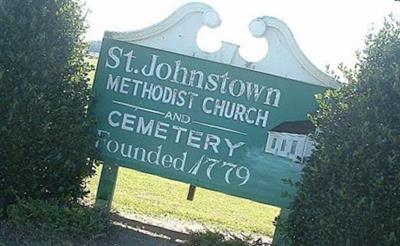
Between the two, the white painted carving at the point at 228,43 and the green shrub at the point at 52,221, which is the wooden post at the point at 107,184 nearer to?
the green shrub at the point at 52,221

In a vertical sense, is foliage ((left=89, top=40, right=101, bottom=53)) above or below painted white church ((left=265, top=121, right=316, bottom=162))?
above

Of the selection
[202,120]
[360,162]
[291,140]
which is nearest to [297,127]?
[291,140]

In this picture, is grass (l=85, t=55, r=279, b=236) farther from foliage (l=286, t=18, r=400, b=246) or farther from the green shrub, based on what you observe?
foliage (l=286, t=18, r=400, b=246)

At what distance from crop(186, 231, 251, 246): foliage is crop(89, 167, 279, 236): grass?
1.46 meters

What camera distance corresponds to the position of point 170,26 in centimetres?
667

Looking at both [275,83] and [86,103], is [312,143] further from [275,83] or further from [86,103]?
[86,103]

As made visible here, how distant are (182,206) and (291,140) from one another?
121 inches

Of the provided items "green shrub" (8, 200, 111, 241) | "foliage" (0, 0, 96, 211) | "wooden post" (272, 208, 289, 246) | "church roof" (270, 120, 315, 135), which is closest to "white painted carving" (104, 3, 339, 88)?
"church roof" (270, 120, 315, 135)

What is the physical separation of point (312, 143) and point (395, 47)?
3.97ft

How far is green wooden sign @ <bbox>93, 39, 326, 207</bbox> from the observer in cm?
644

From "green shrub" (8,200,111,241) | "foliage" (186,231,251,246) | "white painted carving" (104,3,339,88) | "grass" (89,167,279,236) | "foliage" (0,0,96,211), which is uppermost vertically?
"white painted carving" (104,3,339,88)

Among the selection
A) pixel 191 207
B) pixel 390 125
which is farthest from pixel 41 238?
pixel 191 207

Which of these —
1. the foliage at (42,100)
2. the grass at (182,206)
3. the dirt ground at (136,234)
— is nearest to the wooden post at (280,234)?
the dirt ground at (136,234)

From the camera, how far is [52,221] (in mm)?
5750
